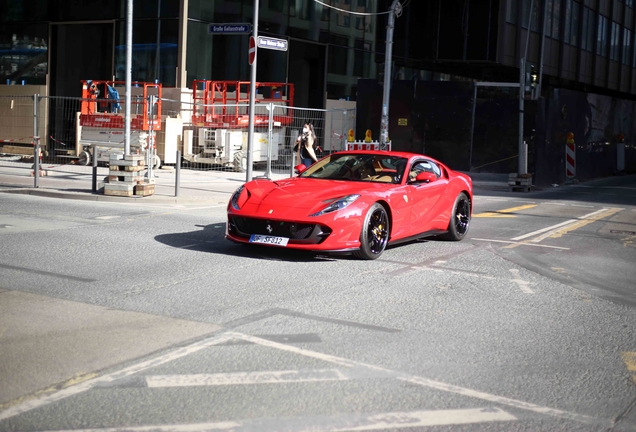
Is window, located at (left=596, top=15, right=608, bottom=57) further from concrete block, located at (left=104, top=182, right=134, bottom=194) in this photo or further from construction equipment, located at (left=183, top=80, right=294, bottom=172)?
concrete block, located at (left=104, top=182, right=134, bottom=194)

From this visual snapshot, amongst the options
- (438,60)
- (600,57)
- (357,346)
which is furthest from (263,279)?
(600,57)

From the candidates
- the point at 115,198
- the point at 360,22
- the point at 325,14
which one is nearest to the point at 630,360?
the point at 115,198

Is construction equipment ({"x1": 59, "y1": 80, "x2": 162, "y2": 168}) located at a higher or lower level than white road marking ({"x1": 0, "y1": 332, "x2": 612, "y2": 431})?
higher

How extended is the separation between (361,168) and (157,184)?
34.7 feet

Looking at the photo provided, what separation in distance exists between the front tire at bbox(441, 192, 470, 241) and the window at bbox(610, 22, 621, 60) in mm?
47919

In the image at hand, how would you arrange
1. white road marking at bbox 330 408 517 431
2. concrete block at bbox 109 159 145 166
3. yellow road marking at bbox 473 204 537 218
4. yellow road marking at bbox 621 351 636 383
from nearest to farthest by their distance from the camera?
white road marking at bbox 330 408 517 431 → yellow road marking at bbox 621 351 636 383 → yellow road marking at bbox 473 204 537 218 → concrete block at bbox 109 159 145 166

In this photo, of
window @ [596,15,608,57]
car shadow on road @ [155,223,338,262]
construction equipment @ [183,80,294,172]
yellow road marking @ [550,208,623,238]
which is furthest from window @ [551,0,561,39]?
car shadow on road @ [155,223,338,262]

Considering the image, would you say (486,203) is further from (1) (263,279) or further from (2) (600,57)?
(2) (600,57)

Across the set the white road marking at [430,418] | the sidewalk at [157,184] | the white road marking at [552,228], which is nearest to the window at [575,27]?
the sidewalk at [157,184]

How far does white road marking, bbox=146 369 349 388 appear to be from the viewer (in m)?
5.12

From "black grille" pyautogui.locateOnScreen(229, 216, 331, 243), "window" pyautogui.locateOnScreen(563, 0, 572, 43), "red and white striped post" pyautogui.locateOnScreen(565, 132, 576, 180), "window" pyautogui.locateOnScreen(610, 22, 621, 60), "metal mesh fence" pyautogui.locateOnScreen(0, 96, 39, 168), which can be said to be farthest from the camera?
"window" pyautogui.locateOnScreen(610, 22, 621, 60)

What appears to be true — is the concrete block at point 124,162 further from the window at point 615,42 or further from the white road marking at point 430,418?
the window at point 615,42

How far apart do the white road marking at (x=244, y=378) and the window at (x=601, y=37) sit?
52373 mm

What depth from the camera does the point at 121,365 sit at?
5.43 metres
